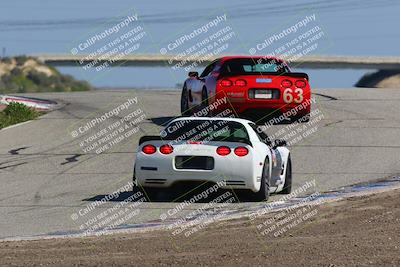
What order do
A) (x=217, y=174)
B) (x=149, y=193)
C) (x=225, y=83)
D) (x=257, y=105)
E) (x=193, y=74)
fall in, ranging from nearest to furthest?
1. (x=217, y=174)
2. (x=149, y=193)
3. (x=225, y=83)
4. (x=257, y=105)
5. (x=193, y=74)

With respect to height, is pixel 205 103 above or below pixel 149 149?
below

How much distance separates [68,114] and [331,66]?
97.6 metres

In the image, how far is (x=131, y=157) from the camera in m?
18.8

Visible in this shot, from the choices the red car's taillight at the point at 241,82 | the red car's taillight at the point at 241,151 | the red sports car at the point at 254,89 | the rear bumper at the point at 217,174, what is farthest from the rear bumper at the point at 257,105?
the rear bumper at the point at 217,174

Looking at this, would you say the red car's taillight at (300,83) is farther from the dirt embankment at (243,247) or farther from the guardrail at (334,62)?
the guardrail at (334,62)

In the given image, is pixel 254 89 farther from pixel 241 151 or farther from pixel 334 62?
pixel 334 62

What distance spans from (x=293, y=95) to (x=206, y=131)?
25.4 feet

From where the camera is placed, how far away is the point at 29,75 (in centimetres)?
7206

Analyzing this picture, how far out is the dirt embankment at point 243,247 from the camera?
340 inches

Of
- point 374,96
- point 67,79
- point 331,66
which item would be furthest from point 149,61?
point 374,96

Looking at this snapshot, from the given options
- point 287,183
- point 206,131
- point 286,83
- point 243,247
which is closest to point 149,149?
point 206,131

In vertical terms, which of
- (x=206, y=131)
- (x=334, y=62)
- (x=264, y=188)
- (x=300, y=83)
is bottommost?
(x=334, y=62)

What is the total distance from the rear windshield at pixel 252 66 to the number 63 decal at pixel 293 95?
0.49 meters

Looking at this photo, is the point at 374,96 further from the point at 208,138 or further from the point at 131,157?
the point at 208,138
